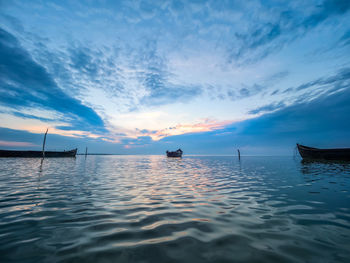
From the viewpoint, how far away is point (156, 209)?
611 cm

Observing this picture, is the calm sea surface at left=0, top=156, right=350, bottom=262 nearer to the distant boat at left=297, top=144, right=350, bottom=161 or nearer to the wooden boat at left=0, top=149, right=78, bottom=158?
the distant boat at left=297, top=144, right=350, bottom=161

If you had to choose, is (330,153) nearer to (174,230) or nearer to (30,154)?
(174,230)

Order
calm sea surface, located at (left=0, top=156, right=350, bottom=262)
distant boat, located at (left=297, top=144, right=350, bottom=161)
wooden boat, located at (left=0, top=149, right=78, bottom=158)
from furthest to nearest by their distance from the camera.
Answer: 1. wooden boat, located at (left=0, top=149, right=78, bottom=158)
2. distant boat, located at (left=297, top=144, right=350, bottom=161)
3. calm sea surface, located at (left=0, top=156, right=350, bottom=262)

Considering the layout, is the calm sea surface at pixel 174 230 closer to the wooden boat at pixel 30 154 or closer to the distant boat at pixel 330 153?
the distant boat at pixel 330 153

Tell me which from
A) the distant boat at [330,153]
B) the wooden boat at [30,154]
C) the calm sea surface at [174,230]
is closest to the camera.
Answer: the calm sea surface at [174,230]

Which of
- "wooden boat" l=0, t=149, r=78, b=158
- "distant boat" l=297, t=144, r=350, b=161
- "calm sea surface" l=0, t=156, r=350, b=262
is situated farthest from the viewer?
"wooden boat" l=0, t=149, r=78, b=158

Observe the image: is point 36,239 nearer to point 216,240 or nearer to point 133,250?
point 133,250

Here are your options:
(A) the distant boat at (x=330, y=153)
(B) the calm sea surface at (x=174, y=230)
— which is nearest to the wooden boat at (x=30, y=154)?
(B) the calm sea surface at (x=174, y=230)

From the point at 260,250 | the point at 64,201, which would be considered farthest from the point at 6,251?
the point at 260,250

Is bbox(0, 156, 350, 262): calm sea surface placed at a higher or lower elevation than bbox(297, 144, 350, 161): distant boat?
lower

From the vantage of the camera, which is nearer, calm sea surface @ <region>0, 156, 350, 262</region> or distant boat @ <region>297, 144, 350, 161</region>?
calm sea surface @ <region>0, 156, 350, 262</region>

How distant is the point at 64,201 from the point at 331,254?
28.4ft

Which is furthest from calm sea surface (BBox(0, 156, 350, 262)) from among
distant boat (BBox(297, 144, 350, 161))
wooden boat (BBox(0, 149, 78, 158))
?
wooden boat (BBox(0, 149, 78, 158))

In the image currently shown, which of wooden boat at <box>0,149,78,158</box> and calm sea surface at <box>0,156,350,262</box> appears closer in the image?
Result: calm sea surface at <box>0,156,350,262</box>
